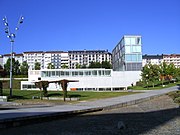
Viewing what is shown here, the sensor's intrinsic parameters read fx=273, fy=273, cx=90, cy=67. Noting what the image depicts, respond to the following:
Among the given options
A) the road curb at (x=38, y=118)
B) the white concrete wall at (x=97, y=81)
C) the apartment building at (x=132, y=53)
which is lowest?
the road curb at (x=38, y=118)

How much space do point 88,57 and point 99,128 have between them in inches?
7101

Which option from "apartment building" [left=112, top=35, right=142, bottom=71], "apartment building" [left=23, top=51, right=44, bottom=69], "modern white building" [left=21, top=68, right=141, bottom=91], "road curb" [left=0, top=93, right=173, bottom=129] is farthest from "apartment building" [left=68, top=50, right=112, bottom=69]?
"road curb" [left=0, top=93, right=173, bottom=129]

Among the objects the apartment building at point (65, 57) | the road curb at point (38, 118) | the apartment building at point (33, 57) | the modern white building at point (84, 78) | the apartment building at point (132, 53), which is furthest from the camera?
the apartment building at point (33, 57)

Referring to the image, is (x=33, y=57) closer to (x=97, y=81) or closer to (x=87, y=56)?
(x=87, y=56)

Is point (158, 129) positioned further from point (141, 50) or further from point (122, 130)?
point (141, 50)

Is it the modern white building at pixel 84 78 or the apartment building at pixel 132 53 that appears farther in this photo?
the apartment building at pixel 132 53

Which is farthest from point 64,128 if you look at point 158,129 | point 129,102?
point 129,102

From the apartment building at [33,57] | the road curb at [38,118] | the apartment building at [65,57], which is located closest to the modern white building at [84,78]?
the road curb at [38,118]

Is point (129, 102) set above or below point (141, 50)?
below

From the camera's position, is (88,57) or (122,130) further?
(88,57)

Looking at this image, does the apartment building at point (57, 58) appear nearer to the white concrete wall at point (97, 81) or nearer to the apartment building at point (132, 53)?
the apartment building at point (132, 53)

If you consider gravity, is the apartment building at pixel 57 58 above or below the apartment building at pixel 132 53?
above

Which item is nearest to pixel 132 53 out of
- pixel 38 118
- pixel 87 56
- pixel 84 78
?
pixel 84 78

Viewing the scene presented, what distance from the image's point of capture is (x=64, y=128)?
1155 cm
